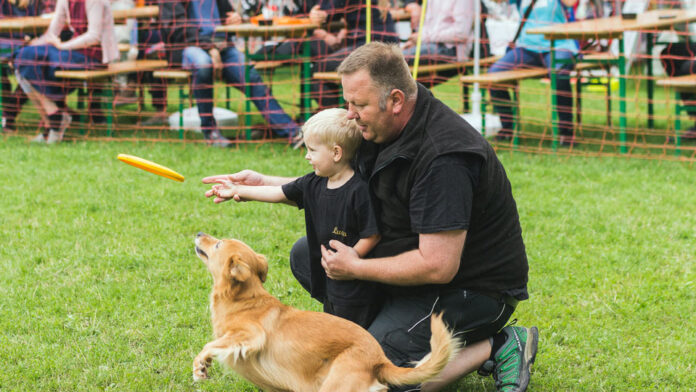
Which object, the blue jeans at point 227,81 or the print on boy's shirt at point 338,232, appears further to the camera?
the blue jeans at point 227,81

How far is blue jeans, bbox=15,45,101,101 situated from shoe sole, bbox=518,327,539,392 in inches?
272

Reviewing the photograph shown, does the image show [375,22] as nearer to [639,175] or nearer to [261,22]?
[261,22]

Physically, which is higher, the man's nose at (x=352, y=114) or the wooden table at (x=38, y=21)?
the wooden table at (x=38, y=21)

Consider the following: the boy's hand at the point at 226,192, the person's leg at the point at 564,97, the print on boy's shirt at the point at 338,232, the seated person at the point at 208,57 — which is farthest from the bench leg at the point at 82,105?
the print on boy's shirt at the point at 338,232

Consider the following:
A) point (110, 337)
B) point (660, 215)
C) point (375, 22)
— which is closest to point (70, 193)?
point (110, 337)

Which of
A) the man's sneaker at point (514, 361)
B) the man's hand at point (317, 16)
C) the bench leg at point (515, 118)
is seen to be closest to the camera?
the man's sneaker at point (514, 361)

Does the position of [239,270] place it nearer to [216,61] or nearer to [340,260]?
[340,260]

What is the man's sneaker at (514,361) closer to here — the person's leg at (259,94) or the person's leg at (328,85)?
the person's leg at (328,85)

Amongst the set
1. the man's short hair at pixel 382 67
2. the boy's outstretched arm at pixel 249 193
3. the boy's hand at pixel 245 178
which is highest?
the man's short hair at pixel 382 67

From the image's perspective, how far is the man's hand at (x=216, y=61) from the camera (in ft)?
30.6

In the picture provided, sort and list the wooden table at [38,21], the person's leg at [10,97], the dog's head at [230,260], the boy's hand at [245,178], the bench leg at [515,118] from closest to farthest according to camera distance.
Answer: the dog's head at [230,260] → the boy's hand at [245,178] → the bench leg at [515,118] → the wooden table at [38,21] → the person's leg at [10,97]

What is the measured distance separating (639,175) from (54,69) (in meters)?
6.49

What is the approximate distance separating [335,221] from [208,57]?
615 cm

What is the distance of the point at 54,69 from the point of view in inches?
369
